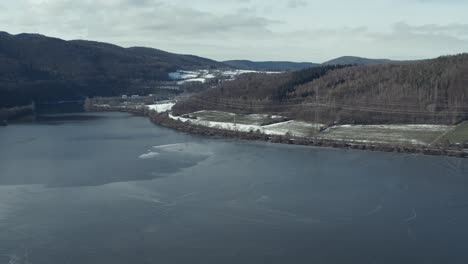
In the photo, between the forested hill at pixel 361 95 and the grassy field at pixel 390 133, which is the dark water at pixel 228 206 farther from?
the forested hill at pixel 361 95

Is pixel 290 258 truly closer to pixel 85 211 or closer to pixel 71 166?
pixel 85 211

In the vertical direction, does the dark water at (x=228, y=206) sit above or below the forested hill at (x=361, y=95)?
below

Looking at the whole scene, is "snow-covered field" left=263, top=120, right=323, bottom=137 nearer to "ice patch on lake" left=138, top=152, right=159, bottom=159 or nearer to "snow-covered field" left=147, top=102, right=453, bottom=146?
"snow-covered field" left=147, top=102, right=453, bottom=146

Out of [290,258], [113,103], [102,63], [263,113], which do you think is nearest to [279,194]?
[290,258]

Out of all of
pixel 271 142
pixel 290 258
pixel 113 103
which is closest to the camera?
pixel 290 258

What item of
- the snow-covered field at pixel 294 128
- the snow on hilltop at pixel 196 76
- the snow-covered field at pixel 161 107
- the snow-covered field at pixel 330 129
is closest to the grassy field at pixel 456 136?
the snow-covered field at pixel 330 129

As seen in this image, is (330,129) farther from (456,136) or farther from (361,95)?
(456,136)
